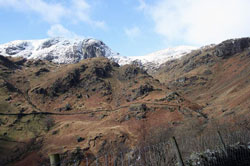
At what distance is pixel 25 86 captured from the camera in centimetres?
10312

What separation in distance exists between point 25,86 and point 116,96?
1771 inches

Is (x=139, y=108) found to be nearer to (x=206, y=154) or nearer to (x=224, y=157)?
(x=224, y=157)

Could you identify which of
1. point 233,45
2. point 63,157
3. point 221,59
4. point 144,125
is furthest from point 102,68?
point 233,45

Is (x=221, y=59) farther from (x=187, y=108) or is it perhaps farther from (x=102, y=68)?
(x=187, y=108)

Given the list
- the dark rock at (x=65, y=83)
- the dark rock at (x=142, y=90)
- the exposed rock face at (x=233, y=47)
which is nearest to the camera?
the dark rock at (x=142, y=90)

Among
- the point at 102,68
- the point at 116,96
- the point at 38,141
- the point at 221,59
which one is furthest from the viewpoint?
the point at 221,59

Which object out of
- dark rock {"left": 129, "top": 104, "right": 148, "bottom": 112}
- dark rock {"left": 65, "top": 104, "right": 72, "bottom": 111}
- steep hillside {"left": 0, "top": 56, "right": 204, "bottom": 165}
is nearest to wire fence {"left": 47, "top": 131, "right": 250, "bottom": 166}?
steep hillside {"left": 0, "top": 56, "right": 204, "bottom": 165}

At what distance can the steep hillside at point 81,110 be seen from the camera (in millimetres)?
57062

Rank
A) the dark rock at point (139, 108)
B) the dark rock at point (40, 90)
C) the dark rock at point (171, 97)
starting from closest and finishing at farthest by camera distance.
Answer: the dark rock at point (139, 108)
the dark rock at point (171, 97)
the dark rock at point (40, 90)

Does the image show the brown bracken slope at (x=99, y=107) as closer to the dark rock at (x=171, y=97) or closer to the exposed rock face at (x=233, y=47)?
the dark rock at (x=171, y=97)

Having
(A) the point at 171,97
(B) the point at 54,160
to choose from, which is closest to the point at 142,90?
(A) the point at 171,97

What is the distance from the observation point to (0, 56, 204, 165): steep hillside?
5706 centimetres

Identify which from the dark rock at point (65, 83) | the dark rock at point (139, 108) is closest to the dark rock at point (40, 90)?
the dark rock at point (65, 83)

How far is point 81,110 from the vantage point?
285 feet
